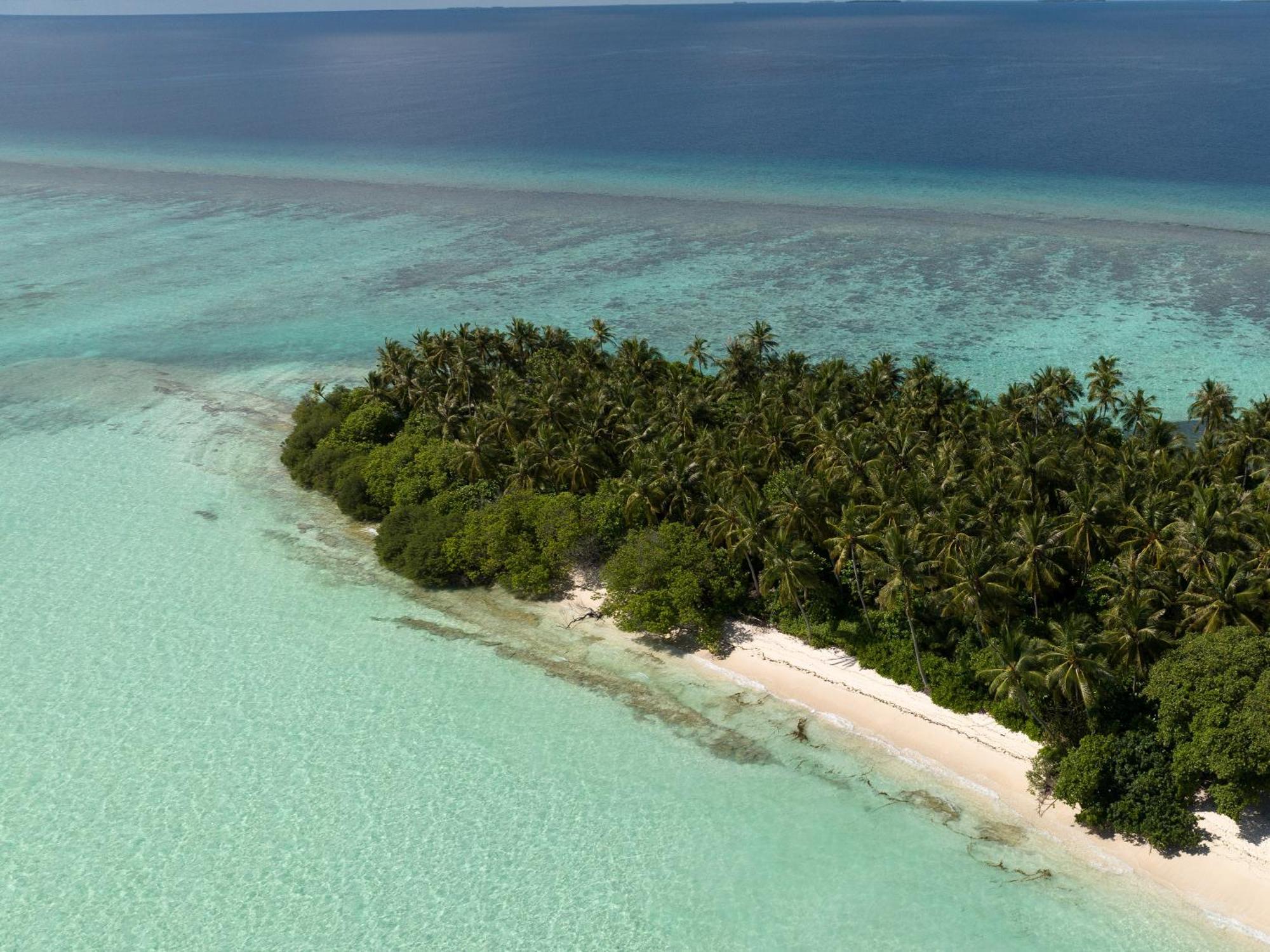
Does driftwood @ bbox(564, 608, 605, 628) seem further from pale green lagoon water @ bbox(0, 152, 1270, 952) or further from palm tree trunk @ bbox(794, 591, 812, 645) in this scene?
palm tree trunk @ bbox(794, 591, 812, 645)

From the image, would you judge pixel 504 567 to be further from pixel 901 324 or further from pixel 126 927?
pixel 901 324

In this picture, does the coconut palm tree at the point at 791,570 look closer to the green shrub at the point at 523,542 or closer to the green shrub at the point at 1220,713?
the green shrub at the point at 523,542

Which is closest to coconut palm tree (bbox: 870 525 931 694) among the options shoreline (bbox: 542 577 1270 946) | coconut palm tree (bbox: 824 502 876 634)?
coconut palm tree (bbox: 824 502 876 634)

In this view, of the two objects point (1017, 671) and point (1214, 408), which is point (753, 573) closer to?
point (1017, 671)

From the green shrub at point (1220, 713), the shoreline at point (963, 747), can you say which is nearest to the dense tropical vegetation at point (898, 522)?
the green shrub at point (1220, 713)

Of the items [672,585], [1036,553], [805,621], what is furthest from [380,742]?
[1036,553]

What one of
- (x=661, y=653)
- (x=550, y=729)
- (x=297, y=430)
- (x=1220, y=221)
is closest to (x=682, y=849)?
(x=550, y=729)
